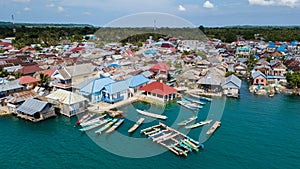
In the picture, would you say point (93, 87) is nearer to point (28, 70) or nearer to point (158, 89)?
point (158, 89)

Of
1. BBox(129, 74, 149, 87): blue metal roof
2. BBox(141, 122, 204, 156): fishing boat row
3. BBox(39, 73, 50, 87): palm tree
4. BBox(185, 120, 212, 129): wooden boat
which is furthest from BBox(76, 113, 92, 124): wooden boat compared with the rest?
BBox(39, 73, 50, 87): palm tree

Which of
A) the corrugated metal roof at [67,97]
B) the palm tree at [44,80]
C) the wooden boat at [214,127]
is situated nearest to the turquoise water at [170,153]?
the wooden boat at [214,127]

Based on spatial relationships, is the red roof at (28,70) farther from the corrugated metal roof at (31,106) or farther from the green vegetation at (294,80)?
the green vegetation at (294,80)

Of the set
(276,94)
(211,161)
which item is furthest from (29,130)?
(276,94)

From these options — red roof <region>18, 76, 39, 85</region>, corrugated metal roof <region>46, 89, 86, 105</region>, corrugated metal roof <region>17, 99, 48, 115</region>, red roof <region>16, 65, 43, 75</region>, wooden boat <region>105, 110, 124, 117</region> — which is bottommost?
wooden boat <region>105, 110, 124, 117</region>

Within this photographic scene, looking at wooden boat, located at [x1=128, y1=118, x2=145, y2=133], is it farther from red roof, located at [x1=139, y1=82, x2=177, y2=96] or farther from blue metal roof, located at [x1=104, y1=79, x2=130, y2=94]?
red roof, located at [x1=139, y1=82, x2=177, y2=96]
